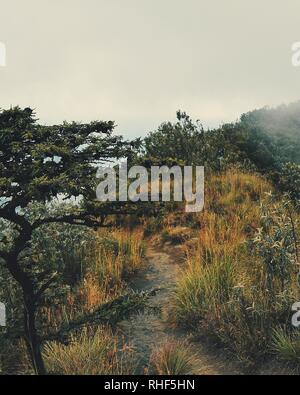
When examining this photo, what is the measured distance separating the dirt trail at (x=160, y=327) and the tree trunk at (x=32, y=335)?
1.25m

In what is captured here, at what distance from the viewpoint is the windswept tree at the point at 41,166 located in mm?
5176

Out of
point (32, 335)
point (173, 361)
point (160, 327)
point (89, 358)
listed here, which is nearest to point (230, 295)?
point (160, 327)

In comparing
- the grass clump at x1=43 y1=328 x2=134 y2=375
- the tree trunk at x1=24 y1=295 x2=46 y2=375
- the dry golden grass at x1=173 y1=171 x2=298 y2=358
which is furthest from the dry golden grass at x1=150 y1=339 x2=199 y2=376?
the tree trunk at x1=24 y1=295 x2=46 y2=375

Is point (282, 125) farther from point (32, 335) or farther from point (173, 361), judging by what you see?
point (32, 335)

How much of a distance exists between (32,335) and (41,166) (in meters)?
2.03

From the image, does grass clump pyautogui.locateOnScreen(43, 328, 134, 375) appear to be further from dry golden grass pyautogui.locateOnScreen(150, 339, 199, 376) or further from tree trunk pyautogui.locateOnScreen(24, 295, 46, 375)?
tree trunk pyautogui.locateOnScreen(24, 295, 46, 375)

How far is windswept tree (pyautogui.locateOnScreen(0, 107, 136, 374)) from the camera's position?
518cm

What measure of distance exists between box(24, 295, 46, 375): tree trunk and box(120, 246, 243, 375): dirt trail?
1.25 metres

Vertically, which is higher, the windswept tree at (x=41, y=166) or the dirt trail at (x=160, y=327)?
the windswept tree at (x=41, y=166)

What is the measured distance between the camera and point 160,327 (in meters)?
7.97

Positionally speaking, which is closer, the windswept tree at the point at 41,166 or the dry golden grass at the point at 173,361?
the windswept tree at the point at 41,166

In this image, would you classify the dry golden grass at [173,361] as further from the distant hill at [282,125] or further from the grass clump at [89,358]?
the distant hill at [282,125]

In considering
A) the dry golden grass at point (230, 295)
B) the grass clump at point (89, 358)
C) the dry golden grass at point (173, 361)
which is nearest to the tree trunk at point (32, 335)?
the grass clump at point (89, 358)
